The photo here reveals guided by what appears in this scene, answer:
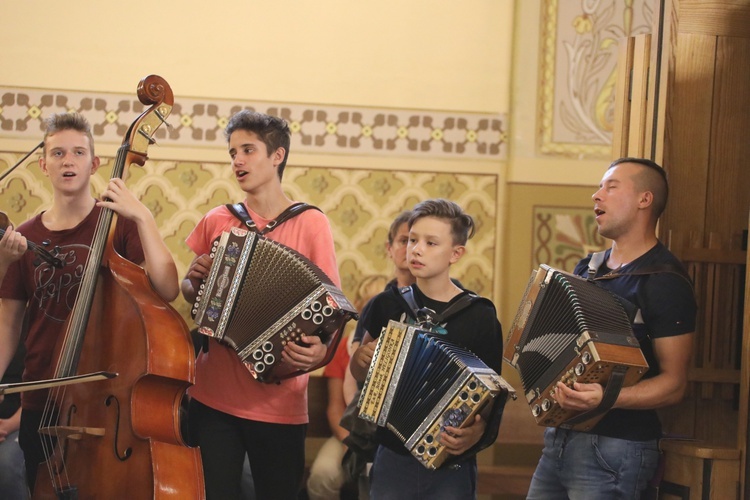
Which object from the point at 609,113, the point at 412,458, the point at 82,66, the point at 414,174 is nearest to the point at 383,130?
the point at 414,174

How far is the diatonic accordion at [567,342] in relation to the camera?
98.4 inches

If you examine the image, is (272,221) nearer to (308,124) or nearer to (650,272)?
(650,272)

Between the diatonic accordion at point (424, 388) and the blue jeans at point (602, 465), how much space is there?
33 cm

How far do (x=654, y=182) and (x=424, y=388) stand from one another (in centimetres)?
97

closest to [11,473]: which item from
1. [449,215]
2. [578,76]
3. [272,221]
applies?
[272,221]

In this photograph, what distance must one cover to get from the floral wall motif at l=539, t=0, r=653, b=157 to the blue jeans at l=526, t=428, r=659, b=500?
267 cm

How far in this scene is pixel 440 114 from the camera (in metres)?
5.18

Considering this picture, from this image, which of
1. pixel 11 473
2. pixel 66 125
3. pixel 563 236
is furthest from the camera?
pixel 563 236

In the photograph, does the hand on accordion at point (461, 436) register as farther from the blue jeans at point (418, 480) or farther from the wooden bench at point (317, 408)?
the wooden bench at point (317, 408)

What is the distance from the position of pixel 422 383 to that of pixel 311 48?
2.89m

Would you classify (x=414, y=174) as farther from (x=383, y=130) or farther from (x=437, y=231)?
(x=437, y=231)

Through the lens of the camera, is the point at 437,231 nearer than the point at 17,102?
Yes

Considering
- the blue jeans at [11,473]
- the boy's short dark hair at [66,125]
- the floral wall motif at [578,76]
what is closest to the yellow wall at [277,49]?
the floral wall motif at [578,76]

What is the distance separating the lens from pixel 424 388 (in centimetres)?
262
